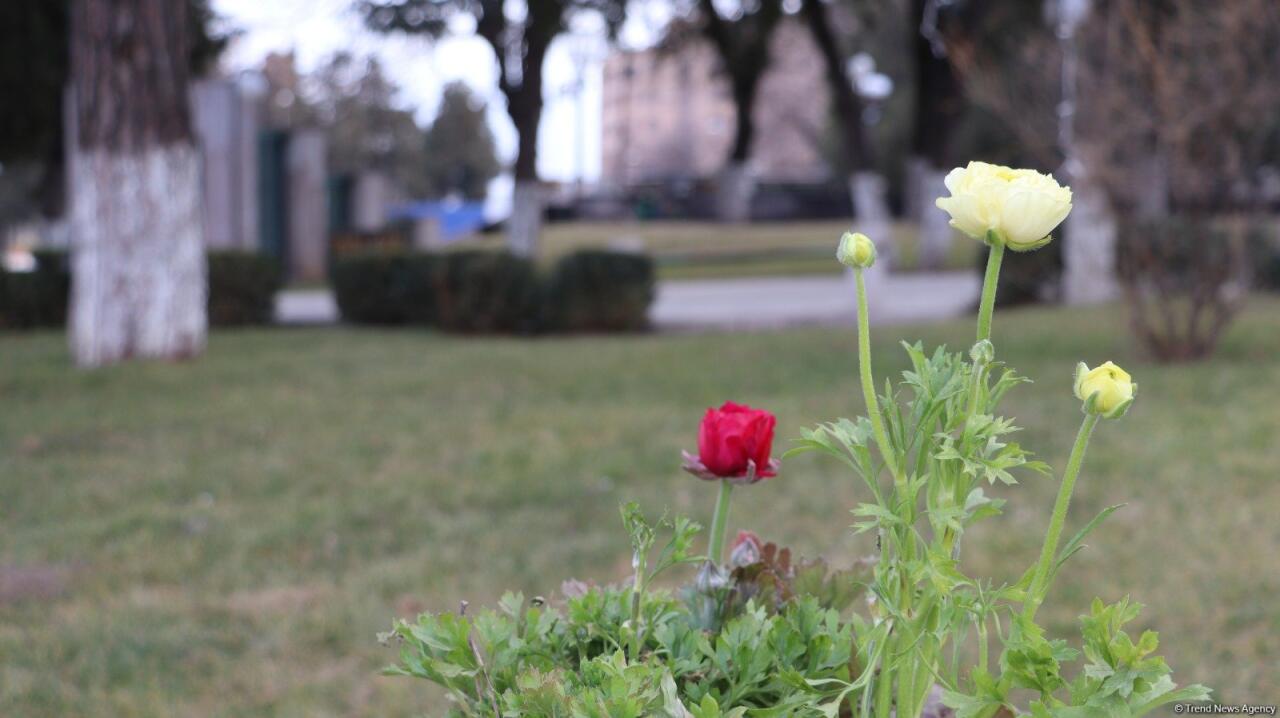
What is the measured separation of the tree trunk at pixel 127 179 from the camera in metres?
9.31

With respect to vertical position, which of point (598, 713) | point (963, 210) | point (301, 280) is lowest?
point (301, 280)

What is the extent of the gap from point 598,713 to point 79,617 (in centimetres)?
358

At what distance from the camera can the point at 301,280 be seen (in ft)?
81.3

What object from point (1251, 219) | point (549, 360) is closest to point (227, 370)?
point (549, 360)

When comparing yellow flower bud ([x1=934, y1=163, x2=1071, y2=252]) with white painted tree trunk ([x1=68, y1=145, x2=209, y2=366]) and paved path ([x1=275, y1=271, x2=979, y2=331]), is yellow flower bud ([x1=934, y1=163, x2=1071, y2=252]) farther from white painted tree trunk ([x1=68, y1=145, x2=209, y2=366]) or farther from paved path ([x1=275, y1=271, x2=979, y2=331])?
paved path ([x1=275, y1=271, x2=979, y2=331])

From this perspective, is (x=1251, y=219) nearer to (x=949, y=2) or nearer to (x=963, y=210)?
(x=963, y=210)

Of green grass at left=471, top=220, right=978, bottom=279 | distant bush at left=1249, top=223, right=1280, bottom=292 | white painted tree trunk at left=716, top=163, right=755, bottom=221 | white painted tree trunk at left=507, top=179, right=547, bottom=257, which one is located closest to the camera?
white painted tree trunk at left=507, top=179, right=547, bottom=257

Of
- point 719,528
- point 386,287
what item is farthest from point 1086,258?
point 719,528

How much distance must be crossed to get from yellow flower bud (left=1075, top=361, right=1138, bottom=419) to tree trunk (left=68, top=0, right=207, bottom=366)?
9344 mm

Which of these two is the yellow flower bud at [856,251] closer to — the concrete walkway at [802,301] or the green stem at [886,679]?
the green stem at [886,679]

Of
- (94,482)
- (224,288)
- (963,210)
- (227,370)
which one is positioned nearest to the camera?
(963,210)

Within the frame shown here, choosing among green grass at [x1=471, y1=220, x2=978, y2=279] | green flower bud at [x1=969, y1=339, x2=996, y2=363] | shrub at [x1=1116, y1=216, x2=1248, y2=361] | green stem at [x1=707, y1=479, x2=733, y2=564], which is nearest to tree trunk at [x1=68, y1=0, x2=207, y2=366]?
shrub at [x1=1116, y1=216, x2=1248, y2=361]

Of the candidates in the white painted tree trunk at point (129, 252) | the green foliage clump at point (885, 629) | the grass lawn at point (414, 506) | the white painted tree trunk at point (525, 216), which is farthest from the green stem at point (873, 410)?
the white painted tree trunk at point (525, 216)

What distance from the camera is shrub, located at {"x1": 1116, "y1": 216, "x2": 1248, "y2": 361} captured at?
8656 mm
